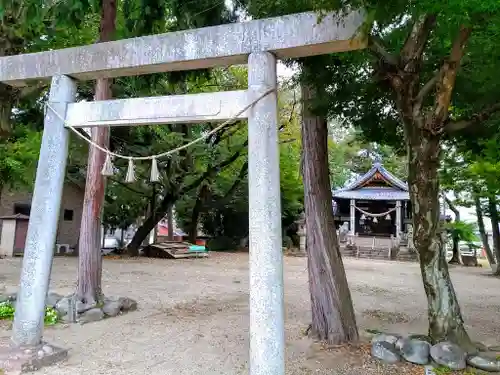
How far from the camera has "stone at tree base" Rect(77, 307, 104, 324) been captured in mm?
6301

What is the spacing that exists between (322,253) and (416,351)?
1655 millimetres

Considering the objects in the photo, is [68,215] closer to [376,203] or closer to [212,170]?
[212,170]

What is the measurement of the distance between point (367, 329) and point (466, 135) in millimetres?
3426

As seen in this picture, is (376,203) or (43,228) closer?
(43,228)

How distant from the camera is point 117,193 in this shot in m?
19.6

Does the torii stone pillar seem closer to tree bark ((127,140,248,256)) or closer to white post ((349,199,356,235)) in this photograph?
tree bark ((127,140,248,256))

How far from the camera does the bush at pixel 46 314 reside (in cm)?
614

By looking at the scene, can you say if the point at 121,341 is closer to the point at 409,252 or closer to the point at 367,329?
the point at 367,329

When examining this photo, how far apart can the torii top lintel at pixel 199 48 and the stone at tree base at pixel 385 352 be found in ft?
11.3

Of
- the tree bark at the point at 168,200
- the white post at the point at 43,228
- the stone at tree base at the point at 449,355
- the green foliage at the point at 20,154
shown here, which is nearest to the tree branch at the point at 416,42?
the stone at tree base at the point at 449,355

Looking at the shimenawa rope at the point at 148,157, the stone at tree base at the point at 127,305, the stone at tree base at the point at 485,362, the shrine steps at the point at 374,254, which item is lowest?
the stone at tree base at the point at 485,362

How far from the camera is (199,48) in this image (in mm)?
3932

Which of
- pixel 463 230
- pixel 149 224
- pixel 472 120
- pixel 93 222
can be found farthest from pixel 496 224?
pixel 93 222

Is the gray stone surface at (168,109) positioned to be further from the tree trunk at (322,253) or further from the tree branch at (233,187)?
the tree branch at (233,187)
